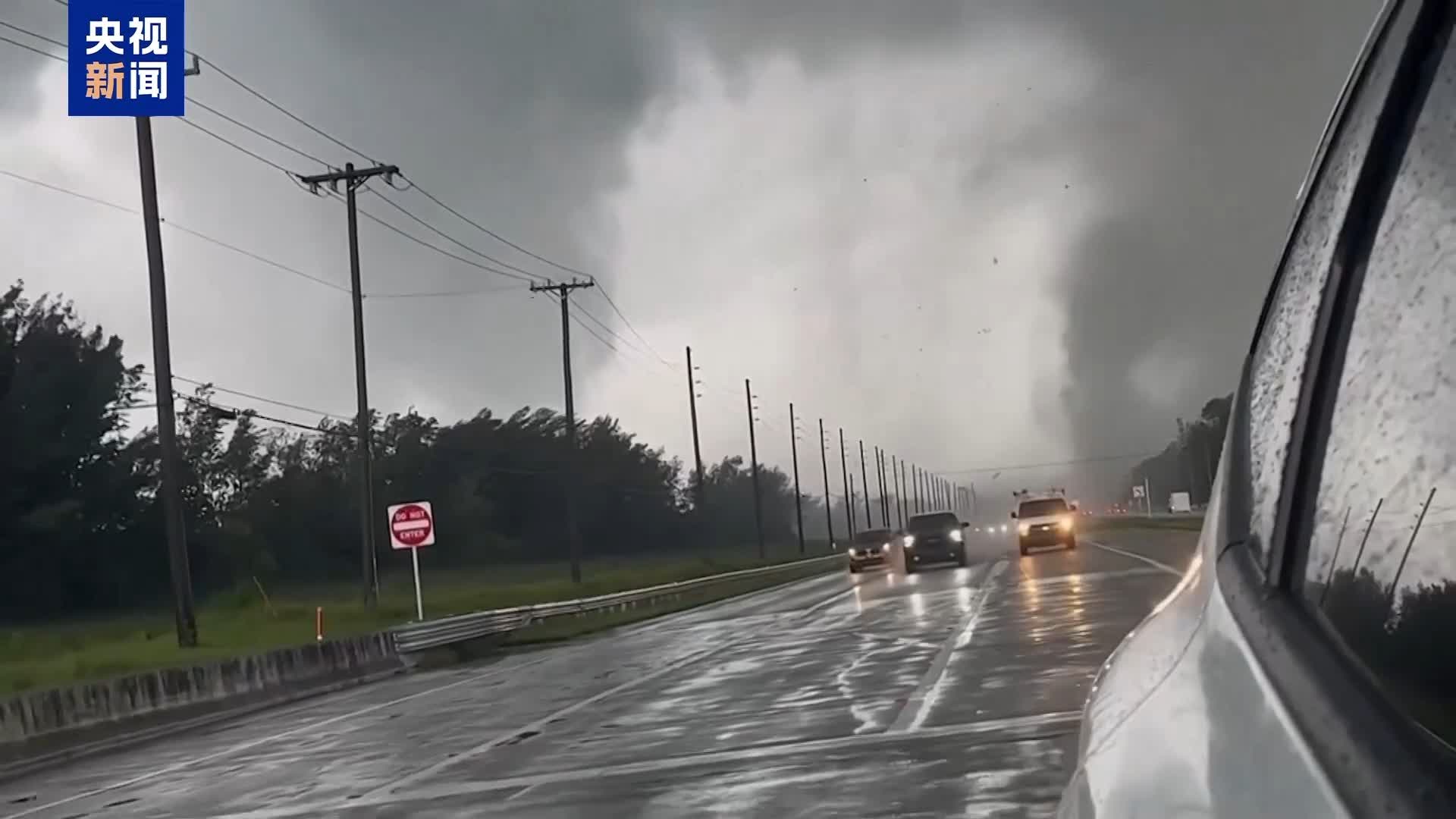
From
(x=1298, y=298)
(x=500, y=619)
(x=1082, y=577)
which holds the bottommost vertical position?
(x=500, y=619)

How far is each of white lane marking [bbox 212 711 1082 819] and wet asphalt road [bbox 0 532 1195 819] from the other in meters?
0.03

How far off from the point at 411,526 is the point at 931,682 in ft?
69.2

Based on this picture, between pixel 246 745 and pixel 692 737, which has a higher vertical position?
pixel 692 737

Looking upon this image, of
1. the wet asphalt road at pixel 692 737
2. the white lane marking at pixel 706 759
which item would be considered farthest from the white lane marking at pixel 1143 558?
the white lane marking at pixel 706 759

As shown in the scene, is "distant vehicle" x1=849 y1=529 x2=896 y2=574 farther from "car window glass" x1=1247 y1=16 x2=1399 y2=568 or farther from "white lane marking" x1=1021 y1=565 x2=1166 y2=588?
"car window glass" x1=1247 y1=16 x2=1399 y2=568

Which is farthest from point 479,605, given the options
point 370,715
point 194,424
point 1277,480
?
point 194,424

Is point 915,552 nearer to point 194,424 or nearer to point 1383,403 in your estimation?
point 1383,403

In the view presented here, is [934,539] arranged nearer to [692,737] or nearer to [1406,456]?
[692,737]

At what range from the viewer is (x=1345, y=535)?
2.08 m

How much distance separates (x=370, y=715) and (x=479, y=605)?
100ft

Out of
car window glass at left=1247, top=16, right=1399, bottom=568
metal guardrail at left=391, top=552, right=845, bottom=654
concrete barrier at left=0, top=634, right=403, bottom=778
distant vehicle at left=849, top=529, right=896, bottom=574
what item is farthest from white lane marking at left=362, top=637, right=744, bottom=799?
distant vehicle at left=849, top=529, right=896, bottom=574

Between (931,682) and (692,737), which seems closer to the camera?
(692,737)

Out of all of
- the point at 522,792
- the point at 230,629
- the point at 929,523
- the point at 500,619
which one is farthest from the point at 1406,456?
Answer: the point at 929,523

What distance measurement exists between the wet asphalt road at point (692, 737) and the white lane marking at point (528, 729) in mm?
47
